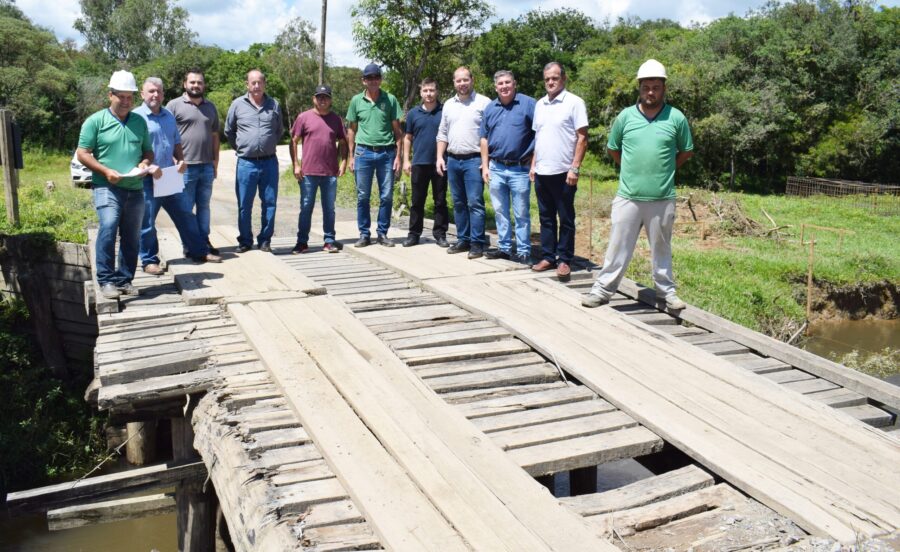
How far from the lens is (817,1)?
34875 millimetres

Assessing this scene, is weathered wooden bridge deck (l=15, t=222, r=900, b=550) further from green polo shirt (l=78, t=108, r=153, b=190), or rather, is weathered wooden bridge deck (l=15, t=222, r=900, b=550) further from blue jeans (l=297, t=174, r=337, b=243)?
blue jeans (l=297, t=174, r=337, b=243)

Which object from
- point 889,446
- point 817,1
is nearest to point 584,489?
point 889,446

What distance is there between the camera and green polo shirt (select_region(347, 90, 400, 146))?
26.5 ft

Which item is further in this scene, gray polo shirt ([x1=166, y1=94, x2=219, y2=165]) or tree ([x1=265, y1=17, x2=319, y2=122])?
tree ([x1=265, y1=17, x2=319, y2=122])

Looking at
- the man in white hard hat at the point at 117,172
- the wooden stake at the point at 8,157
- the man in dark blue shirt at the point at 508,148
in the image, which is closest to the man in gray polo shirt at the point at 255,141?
the man in white hard hat at the point at 117,172

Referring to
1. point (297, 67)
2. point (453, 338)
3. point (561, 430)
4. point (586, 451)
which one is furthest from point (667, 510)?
point (297, 67)

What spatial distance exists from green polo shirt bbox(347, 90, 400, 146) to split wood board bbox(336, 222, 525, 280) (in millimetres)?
1103

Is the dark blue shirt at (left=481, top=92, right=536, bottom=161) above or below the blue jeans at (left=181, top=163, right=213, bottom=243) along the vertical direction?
above

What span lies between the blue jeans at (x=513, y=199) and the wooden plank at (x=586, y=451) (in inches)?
137

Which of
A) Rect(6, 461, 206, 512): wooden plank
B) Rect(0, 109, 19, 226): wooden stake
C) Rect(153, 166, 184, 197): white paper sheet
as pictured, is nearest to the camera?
Rect(6, 461, 206, 512): wooden plank

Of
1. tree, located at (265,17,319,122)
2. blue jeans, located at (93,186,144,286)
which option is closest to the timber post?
blue jeans, located at (93,186,144,286)

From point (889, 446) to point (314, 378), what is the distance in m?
2.97

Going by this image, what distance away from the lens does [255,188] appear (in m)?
7.95

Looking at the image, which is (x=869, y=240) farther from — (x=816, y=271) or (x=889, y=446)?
(x=889, y=446)
